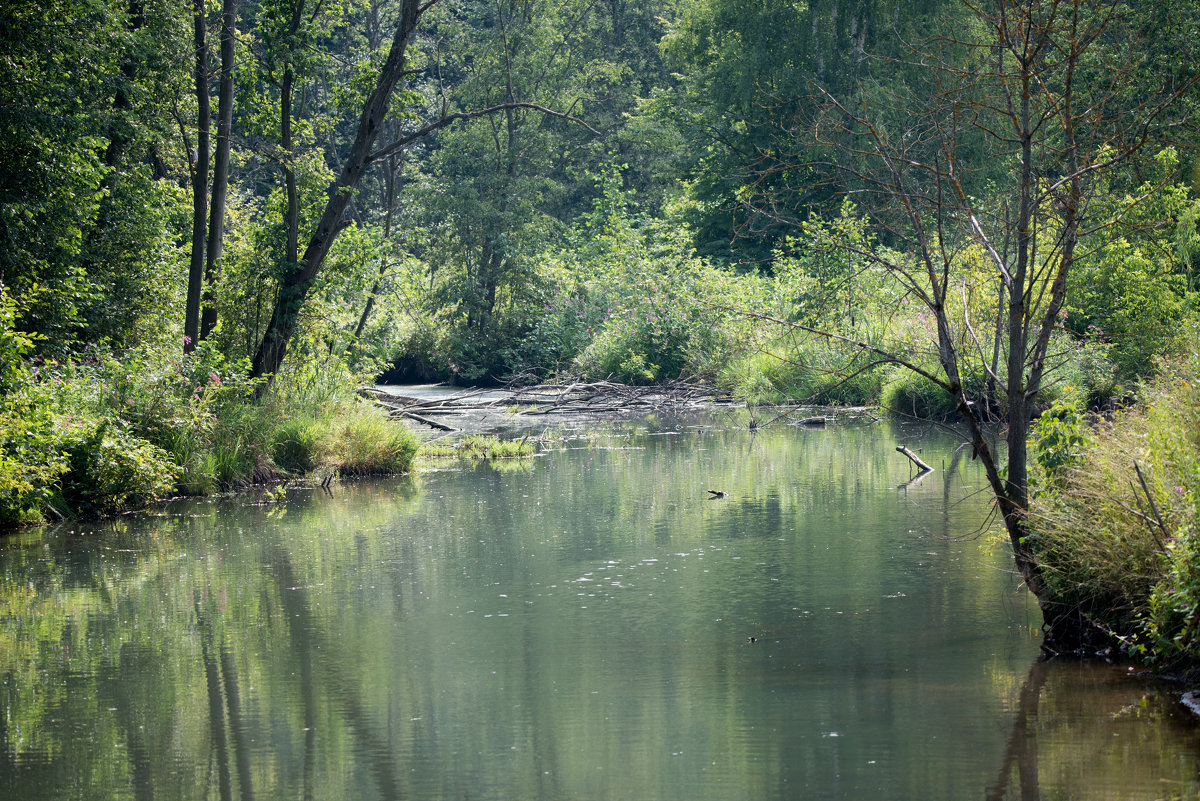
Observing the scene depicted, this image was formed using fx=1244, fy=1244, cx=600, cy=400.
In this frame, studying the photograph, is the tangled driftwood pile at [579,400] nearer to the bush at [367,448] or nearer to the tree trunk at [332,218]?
the tree trunk at [332,218]

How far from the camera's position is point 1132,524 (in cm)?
712

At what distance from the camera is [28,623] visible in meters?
9.38

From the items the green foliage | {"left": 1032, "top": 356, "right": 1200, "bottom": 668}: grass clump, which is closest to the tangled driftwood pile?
the green foliage

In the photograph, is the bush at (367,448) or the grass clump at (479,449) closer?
the bush at (367,448)

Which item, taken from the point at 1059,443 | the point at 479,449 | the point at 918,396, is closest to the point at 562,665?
the point at 1059,443

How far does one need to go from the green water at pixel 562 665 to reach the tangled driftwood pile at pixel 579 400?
12625 millimetres

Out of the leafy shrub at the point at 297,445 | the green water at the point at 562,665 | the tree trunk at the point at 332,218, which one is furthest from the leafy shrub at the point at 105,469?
the tree trunk at the point at 332,218

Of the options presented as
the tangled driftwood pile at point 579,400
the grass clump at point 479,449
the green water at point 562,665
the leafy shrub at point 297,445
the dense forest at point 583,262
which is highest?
the dense forest at point 583,262

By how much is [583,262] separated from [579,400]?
31.4 ft

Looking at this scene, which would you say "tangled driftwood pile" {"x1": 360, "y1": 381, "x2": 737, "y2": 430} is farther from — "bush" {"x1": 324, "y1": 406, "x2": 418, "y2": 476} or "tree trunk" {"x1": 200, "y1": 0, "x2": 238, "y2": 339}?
"bush" {"x1": 324, "y1": 406, "x2": 418, "y2": 476}

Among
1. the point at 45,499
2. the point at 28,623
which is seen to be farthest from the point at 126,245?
the point at 28,623

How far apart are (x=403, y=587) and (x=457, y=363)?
2379cm

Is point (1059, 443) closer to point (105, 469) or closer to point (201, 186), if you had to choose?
point (105, 469)

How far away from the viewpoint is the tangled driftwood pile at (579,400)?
26.6 meters
